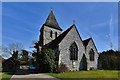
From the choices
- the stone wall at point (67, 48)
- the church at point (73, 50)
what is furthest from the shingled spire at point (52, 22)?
the stone wall at point (67, 48)

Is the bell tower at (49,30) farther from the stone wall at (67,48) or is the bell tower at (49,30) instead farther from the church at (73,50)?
the stone wall at (67,48)

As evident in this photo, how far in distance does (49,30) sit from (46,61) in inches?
543

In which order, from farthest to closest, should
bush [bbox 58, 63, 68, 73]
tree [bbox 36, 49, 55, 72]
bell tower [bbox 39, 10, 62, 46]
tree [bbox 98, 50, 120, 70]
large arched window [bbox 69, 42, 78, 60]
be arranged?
bell tower [bbox 39, 10, 62, 46], tree [bbox 98, 50, 120, 70], large arched window [bbox 69, 42, 78, 60], bush [bbox 58, 63, 68, 73], tree [bbox 36, 49, 55, 72]

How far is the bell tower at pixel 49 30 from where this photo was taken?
42.6m

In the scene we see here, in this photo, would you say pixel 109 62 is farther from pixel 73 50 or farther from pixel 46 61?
pixel 46 61

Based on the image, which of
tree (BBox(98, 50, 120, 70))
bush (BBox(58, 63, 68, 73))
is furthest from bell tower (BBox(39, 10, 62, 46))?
tree (BBox(98, 50, 120, 70))

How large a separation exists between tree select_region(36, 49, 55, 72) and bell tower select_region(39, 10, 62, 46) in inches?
417

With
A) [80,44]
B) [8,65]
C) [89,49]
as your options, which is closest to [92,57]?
[89,49]

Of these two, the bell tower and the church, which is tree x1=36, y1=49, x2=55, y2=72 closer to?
the church

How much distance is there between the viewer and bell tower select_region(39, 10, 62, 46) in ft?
140

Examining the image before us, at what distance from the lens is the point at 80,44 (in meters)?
37.1

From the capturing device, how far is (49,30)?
43219 millimetres

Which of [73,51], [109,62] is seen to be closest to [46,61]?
[73,51]

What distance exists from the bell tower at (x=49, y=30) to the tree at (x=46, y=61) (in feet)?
34.8
